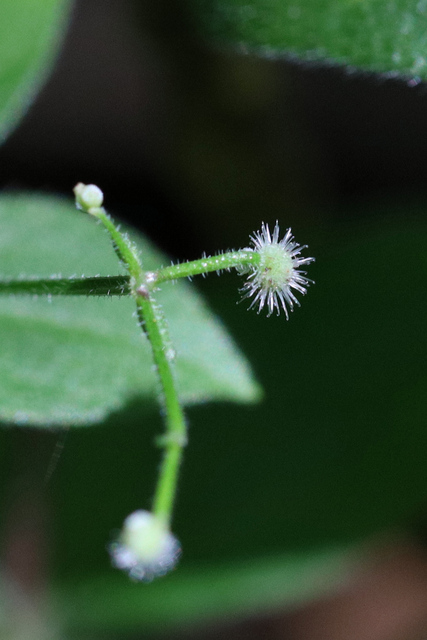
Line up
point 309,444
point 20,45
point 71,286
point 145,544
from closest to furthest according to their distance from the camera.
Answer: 1. point 145,544
2. point 71,286
3. point 20,45
4. point 309,444

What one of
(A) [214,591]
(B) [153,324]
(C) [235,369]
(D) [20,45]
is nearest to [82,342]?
(C) [235,369]

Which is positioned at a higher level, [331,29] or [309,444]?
[331,29]

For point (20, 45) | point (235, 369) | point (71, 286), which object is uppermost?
point (20, 45)

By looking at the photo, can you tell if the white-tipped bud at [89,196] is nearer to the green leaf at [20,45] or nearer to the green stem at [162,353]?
the green stem at [162,353]

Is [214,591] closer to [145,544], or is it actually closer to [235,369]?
[235,369]

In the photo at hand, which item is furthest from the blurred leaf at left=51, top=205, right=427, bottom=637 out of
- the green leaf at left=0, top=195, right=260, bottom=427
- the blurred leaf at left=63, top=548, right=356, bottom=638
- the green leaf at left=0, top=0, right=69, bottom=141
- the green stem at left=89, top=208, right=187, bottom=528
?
the green stem at left=89, top=208, right=187, bottom=528

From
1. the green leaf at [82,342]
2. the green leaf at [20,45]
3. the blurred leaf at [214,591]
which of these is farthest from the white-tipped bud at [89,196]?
the blurred leaf at [214,591]

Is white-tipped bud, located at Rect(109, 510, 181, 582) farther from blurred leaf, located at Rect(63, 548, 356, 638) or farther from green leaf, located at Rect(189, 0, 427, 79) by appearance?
blurred leaf, located at Rect(63, 548, 356, 638)

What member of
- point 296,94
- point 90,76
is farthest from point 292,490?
point 90,76
